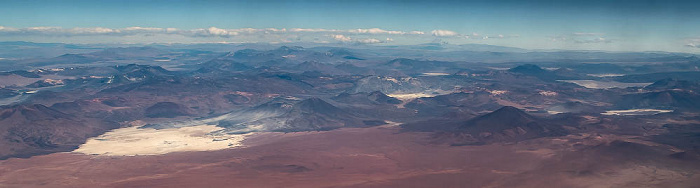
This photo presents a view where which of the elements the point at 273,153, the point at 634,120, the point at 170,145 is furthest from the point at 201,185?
the point at 634,120

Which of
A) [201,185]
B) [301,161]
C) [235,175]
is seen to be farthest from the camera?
[301,161]

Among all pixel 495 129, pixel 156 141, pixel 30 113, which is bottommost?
pixel 156 141

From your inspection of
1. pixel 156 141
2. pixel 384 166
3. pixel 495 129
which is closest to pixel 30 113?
pixel 156 141

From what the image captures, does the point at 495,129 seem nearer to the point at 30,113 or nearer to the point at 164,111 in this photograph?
the point at 164,111

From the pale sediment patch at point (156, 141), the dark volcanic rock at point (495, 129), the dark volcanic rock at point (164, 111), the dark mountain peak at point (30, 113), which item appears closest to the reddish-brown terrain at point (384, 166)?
the pale sediment patch at point (156, 141)

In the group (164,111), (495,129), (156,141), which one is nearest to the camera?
(495,129)

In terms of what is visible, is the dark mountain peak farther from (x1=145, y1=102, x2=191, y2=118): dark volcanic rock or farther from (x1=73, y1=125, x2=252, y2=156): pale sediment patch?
(x1=145, y1=102, x2=191, y2=118): dark volcanic rock

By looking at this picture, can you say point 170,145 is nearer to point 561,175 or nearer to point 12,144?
point 12,144
